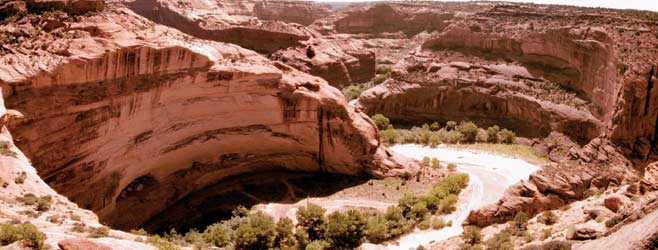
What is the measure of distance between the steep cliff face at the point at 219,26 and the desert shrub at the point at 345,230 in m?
55.3

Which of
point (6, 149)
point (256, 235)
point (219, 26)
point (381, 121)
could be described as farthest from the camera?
point (219, 26)

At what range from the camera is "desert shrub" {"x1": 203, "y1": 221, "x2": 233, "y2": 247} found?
33.6 m

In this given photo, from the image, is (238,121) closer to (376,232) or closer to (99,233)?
(376,232)

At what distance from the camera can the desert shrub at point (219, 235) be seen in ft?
110

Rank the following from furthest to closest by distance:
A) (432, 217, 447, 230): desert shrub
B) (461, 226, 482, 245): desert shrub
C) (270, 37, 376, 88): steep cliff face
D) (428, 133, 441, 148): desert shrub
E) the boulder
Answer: (270, 37, 376, 88): steep cliff face → (428, 133, 441, 148): desert shrub → (432, 217, 447, 230): desert shrub → (461, 226, 482, 245): desert shrub → the boulder

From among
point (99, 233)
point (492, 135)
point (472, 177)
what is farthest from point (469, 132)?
point (99, 233)

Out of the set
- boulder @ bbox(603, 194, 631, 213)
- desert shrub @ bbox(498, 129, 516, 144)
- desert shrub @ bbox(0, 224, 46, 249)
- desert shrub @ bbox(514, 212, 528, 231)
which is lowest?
desert shrub @ bbox(498, 129, 516, 144)

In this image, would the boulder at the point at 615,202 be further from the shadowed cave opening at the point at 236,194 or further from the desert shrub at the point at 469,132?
the desert shrub at the point at 469,132

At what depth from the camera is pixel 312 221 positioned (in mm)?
35094

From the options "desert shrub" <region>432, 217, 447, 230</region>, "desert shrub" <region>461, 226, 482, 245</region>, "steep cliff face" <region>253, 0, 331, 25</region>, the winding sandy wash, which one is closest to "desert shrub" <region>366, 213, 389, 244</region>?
the winding sandy wash

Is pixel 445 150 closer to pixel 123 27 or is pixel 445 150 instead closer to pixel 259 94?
pixel 259 94

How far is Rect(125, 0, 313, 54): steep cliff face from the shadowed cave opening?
45596 millimetres

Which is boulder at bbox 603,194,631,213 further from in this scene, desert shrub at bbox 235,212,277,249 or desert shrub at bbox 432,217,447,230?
desert shrub at bbox 235,212,277,249

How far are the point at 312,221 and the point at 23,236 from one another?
66.6ft
